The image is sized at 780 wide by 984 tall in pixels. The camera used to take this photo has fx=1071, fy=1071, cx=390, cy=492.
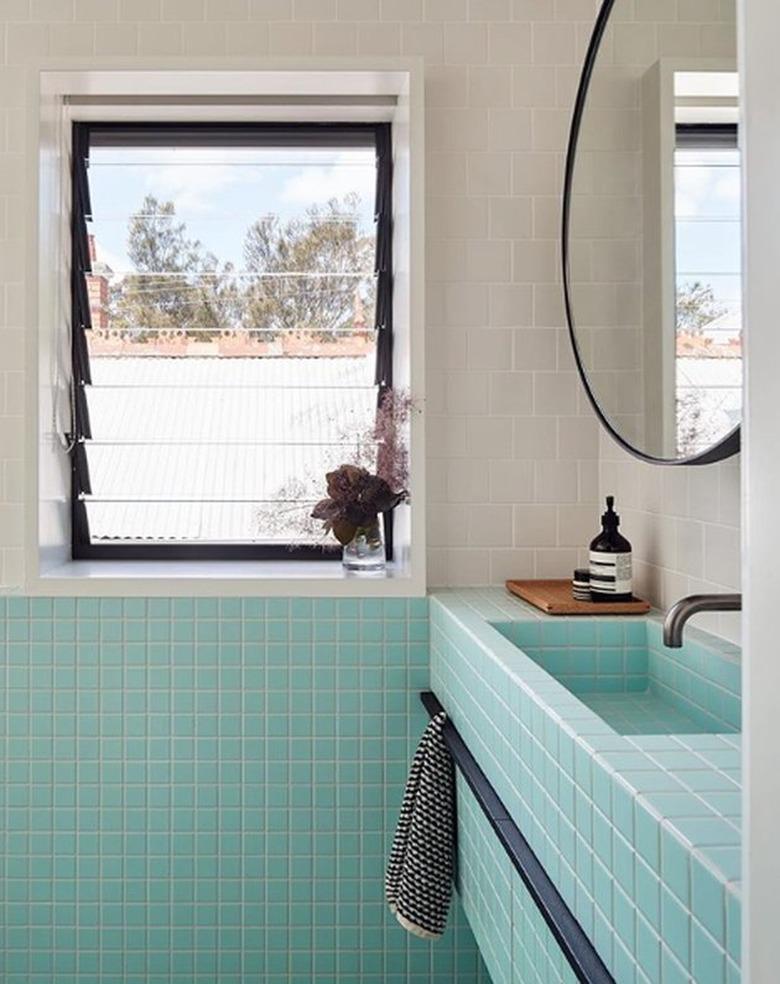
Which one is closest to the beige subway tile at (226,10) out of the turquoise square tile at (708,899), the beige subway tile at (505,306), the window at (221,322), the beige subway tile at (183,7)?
the beige subway tile at (183,7)

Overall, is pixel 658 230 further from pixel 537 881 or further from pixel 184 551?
pixel 184 551

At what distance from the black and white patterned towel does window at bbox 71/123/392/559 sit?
0.89m

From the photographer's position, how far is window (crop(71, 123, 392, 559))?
2922 mm

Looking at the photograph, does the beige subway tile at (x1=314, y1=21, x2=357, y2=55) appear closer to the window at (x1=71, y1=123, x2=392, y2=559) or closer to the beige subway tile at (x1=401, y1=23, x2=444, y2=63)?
the beige subway tile at (x1=401, y1=23, x2=444, y2=63)

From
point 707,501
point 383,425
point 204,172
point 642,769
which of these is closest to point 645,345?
point 707,501

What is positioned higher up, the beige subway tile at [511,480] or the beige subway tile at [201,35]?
the beige subway tile at [201,35]

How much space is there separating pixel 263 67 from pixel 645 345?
119 cm

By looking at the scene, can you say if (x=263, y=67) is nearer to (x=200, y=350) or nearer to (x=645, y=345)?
(x=200, y=350)

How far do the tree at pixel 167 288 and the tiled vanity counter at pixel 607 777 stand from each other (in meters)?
1.04

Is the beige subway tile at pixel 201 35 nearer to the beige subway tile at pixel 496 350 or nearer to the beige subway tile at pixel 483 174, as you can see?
the beige subway tile at pixel 483 174

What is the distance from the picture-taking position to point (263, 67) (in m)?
2.57

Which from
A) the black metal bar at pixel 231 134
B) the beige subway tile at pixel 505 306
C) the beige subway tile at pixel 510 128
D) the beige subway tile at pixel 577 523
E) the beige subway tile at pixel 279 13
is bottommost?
the beige subway tile at pixel 577 523

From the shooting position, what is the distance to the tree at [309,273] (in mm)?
2951

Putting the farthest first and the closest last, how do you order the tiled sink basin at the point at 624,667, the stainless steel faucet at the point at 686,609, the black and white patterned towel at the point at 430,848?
the black and white patterned towel at the point at 430,848 < the tiled sink basin at the point at 624,667 < the stainless steel faucet at the point at 686,609
